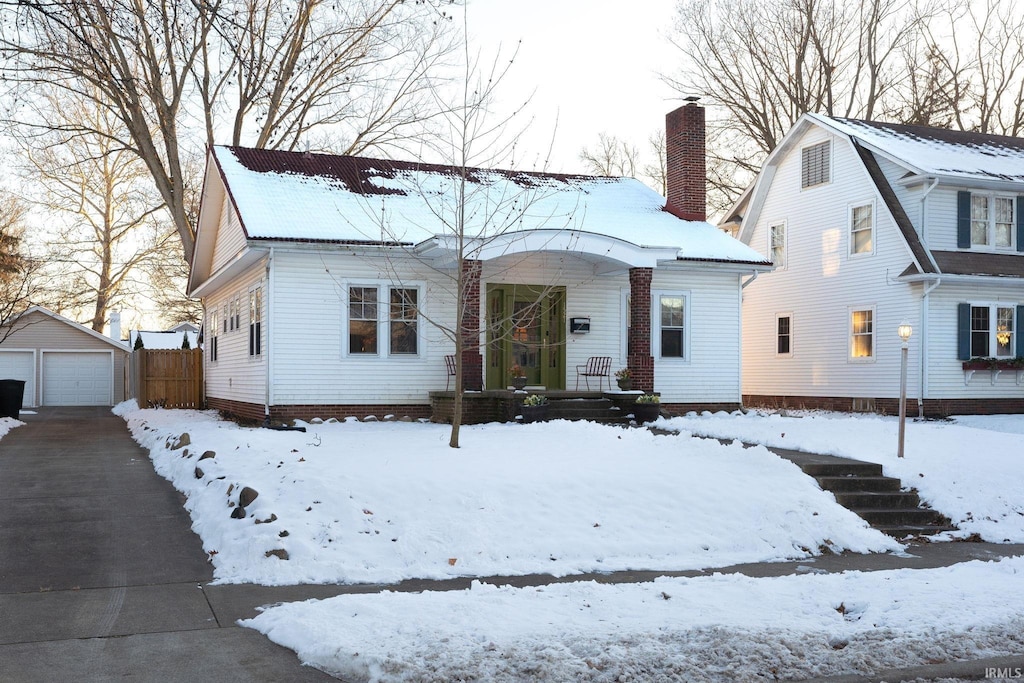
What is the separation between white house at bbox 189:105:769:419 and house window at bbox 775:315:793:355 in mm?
4854

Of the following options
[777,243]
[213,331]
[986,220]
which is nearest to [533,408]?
[213,331]

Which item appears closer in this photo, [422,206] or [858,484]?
[858,484]

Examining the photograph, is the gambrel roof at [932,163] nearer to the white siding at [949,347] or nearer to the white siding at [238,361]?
the white siding at [949,347]

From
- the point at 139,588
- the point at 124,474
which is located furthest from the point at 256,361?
the point at 139,588

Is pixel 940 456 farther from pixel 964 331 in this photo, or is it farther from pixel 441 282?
pixel 964 331

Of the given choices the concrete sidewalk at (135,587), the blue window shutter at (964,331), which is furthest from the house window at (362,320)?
the blue window shutter at (964,331)

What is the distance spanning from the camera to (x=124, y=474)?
12.7 m

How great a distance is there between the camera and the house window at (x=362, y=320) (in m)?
17.6

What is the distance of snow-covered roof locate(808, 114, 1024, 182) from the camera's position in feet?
72.4

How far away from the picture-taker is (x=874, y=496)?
1100 cm

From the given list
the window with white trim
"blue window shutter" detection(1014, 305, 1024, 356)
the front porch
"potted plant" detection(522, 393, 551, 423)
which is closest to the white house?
the front porch

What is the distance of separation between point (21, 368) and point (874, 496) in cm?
3305

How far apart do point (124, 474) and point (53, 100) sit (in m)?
23.8

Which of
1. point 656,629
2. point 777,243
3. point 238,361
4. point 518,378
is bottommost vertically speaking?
point 656,629
